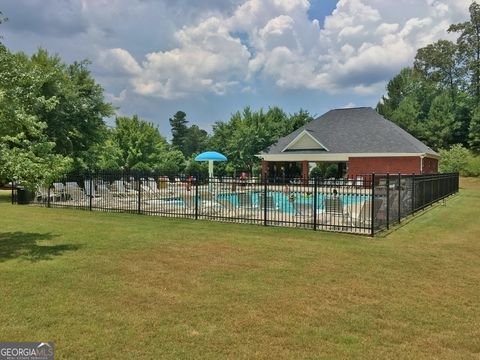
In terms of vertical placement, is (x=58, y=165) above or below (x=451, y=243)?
above

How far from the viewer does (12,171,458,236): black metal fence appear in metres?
12.3

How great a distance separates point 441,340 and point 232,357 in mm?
2254

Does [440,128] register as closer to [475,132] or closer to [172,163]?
[475,132]

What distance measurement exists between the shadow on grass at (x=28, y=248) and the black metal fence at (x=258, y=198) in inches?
47.7

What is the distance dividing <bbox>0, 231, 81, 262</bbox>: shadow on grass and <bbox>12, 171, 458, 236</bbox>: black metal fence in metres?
1.21

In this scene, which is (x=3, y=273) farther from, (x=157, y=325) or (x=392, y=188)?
(x=392, y=188)

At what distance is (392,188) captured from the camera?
1296cm

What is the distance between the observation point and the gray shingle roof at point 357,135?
1337 inches

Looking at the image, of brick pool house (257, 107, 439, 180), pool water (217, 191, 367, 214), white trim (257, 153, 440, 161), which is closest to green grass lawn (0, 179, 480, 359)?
pool water (217, 191, 367, 214)

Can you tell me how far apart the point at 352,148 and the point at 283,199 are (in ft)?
73.8

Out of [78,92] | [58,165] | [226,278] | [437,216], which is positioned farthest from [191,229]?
[78,92]

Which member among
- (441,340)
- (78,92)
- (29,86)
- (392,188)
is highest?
(78,92)

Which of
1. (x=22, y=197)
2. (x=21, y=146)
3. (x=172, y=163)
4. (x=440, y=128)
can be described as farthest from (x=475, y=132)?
(x=21, y=146)

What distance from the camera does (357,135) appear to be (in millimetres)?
36625
